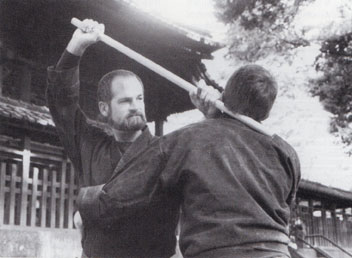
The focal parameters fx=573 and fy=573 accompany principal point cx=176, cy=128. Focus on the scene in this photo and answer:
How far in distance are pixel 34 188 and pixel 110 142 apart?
544cm

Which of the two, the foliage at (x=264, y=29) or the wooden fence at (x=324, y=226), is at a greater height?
the foliage at (x=264, y=29)

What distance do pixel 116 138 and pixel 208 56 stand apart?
325 inches

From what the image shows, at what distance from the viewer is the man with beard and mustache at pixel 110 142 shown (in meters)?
2.10

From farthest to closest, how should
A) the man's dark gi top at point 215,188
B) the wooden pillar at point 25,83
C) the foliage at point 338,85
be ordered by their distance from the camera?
1. the foliage at point 338,85
2. the wooden pillar at point 25,83
3. the man's dark gi top at point 215,188

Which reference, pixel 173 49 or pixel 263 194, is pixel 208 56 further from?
pixel 263 194

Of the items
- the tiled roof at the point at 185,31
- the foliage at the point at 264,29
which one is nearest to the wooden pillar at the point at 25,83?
the tiled roof at the point at 185,31

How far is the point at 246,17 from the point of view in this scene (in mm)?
16688

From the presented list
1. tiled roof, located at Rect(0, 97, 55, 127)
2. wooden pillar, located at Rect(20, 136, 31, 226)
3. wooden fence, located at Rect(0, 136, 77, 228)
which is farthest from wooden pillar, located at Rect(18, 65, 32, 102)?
wooden pillar, located at Rect(20, 136, 31, 226)

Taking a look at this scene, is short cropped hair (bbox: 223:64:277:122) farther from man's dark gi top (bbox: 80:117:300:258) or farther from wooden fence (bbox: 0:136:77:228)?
wooden fence (bbox: 0:136:77:228)

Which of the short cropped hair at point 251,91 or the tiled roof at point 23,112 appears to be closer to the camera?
the short cropped hair at point 251,91

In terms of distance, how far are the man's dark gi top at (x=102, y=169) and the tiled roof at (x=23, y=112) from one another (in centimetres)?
472

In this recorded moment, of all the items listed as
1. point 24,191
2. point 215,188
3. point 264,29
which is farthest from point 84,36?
point 264,29

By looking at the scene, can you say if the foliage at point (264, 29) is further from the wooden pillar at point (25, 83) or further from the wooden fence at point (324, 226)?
the wooden pillar at point (25, 83)


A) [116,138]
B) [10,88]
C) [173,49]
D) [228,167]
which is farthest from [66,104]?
[173,49]
